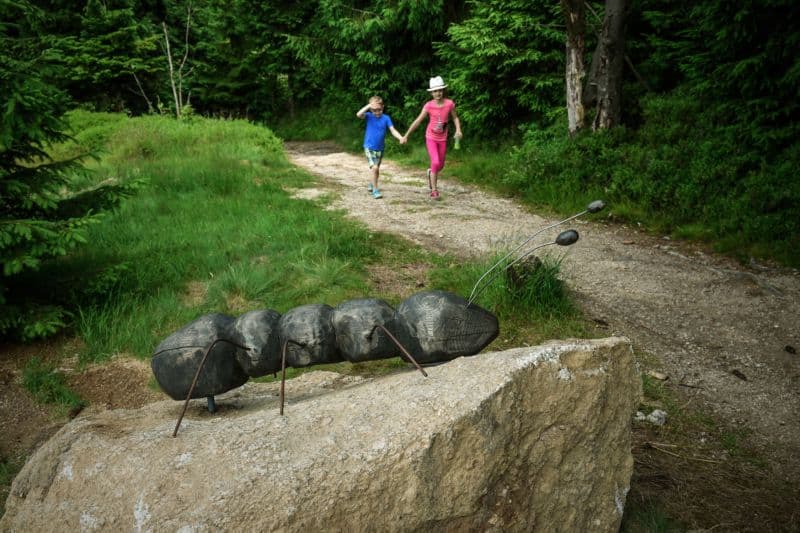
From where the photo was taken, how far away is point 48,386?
4.67m

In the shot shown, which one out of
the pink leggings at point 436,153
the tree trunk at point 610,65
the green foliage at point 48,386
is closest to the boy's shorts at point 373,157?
the pink leggings at point 436,153

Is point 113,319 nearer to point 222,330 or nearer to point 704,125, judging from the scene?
point 222,330

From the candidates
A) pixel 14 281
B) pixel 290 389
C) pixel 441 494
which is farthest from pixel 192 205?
pixel 441 494

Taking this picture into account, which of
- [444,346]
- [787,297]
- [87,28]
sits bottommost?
[787,297]

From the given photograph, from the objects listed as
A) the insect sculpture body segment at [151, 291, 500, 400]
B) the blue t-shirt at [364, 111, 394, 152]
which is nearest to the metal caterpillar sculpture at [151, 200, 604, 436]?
the insect sculpture body segment at [151, 291, 500, 400]

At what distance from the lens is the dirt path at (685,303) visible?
14.1 ft

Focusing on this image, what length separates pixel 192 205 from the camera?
9023 millimetres

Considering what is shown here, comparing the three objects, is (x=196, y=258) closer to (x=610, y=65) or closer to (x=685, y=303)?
(x=685, y=303)

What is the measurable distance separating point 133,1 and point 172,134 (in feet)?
33.1

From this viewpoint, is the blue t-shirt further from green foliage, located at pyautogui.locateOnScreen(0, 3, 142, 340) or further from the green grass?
green foliage, located at pyautogui.locateOnScreen(0, 3, 142, 340)

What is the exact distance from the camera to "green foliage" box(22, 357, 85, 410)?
4.53 meters

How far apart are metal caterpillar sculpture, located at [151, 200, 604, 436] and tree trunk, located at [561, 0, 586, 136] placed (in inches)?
362

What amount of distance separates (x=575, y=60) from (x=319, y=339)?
9.77 meters

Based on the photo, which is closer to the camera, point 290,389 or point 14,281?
point 290,389
